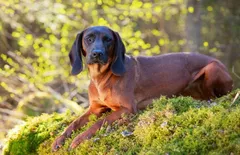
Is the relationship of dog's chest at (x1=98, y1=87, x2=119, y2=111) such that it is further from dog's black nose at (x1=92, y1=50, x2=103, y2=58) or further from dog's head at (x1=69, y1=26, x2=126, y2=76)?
dog's black nose at (x1=92, y1=50, x2=103, y2=58)

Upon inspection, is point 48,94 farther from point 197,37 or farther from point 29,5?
point 197,37

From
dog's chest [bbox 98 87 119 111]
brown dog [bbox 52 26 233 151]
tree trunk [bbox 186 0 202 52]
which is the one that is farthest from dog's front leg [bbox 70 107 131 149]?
tree trunk [bbox 186 0 202 52]

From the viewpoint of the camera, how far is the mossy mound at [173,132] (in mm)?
3871

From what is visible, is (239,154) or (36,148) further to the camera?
(36,148)


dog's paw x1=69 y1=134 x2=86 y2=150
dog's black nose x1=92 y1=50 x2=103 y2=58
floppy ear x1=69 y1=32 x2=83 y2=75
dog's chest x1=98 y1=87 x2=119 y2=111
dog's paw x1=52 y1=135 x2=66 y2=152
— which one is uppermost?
dog's black nose x1=92 y1=50 x2=103 y2=58

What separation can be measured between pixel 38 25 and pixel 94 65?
9216 mm

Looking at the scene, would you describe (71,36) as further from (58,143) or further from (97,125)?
(97,125)

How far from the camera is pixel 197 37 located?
43.1 feet

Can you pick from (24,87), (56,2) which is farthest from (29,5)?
(24,87)

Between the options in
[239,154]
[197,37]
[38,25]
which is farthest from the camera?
[38,25]

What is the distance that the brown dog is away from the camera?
5396 mm

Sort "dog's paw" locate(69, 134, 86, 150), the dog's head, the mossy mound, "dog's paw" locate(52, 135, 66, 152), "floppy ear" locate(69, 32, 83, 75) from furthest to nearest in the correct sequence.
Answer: "floppy ear" locate(69, 32, 83, 75) → the dog's head → "dog's paw" locate(52, 135, 66, 152) → "dog's paw" locate(69, 134, 86, 150) → the mossy mound

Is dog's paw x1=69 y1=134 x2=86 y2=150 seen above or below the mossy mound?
below

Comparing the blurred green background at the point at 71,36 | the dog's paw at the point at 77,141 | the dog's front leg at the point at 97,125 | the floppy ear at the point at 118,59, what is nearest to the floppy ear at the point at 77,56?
the floppy ear at the point at 118,59
